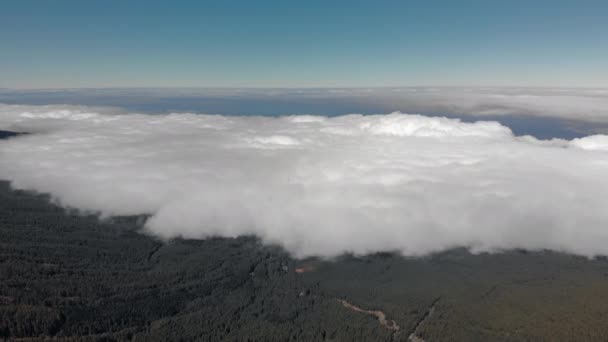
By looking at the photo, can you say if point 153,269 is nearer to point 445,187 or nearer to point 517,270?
point 517,270

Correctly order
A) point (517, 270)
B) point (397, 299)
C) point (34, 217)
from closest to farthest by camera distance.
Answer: point (397, 299) < point (517, 270) < point (34, 217)

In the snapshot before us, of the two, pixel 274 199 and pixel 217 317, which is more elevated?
Answer: pixel 274 199

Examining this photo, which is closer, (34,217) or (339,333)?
(339,333)

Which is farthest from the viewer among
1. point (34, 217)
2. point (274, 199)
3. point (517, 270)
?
point (274, 199)

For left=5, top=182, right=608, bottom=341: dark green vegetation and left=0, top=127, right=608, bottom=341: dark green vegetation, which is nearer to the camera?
left=0, top=127, right=608, bottom=341: dark green vegetation

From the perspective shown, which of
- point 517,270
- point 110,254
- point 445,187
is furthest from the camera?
point 445,187

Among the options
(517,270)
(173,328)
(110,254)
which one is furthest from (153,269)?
(517,270)

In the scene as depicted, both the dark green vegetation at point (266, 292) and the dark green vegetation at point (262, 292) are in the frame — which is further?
the dark green vegetation at point (262, 292)

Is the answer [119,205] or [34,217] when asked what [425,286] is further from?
[34,217]

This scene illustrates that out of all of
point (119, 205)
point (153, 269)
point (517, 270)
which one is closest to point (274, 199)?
point (153, 269)
